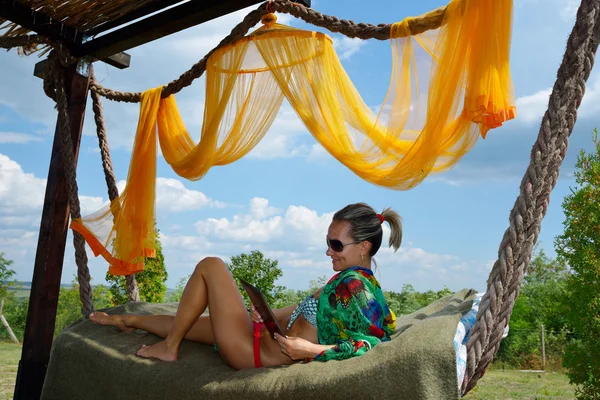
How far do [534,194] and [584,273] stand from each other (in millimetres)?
3989

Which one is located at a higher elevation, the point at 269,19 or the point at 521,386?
the point at 269,19

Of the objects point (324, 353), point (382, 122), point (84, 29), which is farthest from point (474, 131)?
point (84, 29)

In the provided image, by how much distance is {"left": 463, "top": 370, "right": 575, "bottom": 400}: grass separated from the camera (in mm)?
4836

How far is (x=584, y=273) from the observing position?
5.18 meters

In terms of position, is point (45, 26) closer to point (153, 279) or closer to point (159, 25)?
point (159, 25)

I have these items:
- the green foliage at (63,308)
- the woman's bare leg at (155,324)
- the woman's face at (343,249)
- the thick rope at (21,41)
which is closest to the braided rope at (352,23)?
the woman's face at (343,249)

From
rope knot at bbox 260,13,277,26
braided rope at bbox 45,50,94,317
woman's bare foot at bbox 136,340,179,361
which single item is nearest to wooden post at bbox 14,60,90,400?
braided rope at bbox 45,50,94,317

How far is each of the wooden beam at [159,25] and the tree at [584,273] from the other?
368cm

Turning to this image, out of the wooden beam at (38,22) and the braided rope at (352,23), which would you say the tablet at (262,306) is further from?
the wooden beam at (38,22)

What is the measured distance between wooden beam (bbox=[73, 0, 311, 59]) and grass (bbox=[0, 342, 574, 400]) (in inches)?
99.5

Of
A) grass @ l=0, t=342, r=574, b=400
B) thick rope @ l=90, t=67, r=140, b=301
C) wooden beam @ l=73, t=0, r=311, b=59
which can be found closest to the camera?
wooden beam @ l=73, t=0, r=311, b=59

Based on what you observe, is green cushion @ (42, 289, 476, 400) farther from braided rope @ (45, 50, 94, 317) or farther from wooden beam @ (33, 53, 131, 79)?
wooden beam @ (33, 53, 131, 79)

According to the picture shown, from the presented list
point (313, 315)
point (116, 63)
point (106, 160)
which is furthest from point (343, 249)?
A: point (116, 63)

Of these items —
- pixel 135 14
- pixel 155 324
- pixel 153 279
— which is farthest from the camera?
pixel 153 279
